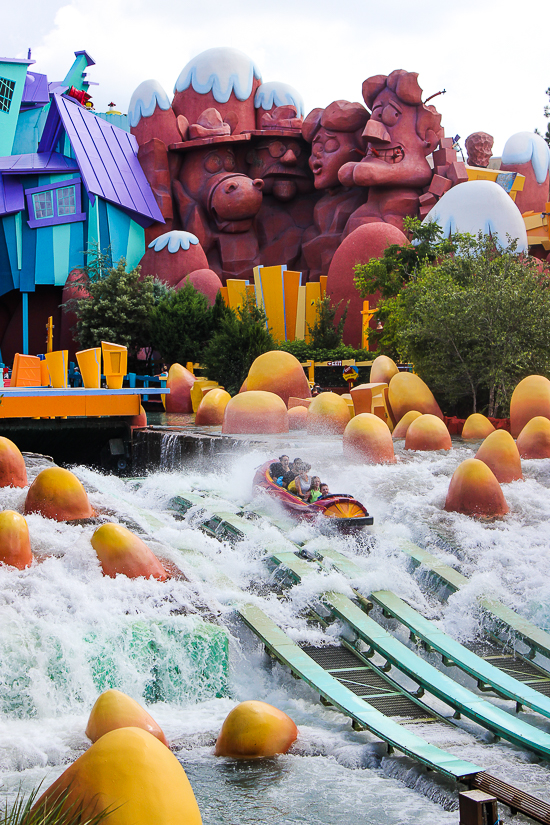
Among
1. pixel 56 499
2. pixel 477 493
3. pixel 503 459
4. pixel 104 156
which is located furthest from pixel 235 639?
pixel 104 156

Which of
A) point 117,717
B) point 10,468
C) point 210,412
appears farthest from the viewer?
point 210,412

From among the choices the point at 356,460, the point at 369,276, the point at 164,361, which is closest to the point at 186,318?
the point at 164,361

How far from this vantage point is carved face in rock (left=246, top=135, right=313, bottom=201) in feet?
101

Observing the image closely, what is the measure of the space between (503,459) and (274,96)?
26462 millimetres

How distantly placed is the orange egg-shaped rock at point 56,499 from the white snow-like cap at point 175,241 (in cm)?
2191

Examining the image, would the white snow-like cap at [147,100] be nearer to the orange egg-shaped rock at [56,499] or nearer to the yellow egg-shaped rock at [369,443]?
the yellow egg-shaped rock at [369,443]

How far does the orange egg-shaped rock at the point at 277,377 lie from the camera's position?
16953 millimetres

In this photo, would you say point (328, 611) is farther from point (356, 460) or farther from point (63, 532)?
point (356, 460)

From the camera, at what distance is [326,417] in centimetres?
1473

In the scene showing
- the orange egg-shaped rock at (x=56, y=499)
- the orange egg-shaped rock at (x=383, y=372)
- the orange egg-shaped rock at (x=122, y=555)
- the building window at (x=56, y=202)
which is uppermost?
the building window at (x=56, y=202)

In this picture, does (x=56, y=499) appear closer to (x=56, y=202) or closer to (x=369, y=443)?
(x=369, y=443)

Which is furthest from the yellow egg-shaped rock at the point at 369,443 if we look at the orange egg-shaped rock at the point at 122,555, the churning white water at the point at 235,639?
the orange egg-shaped rock at the point at 122,555

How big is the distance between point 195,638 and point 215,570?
1677 millimetres

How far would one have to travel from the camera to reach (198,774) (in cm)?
461
